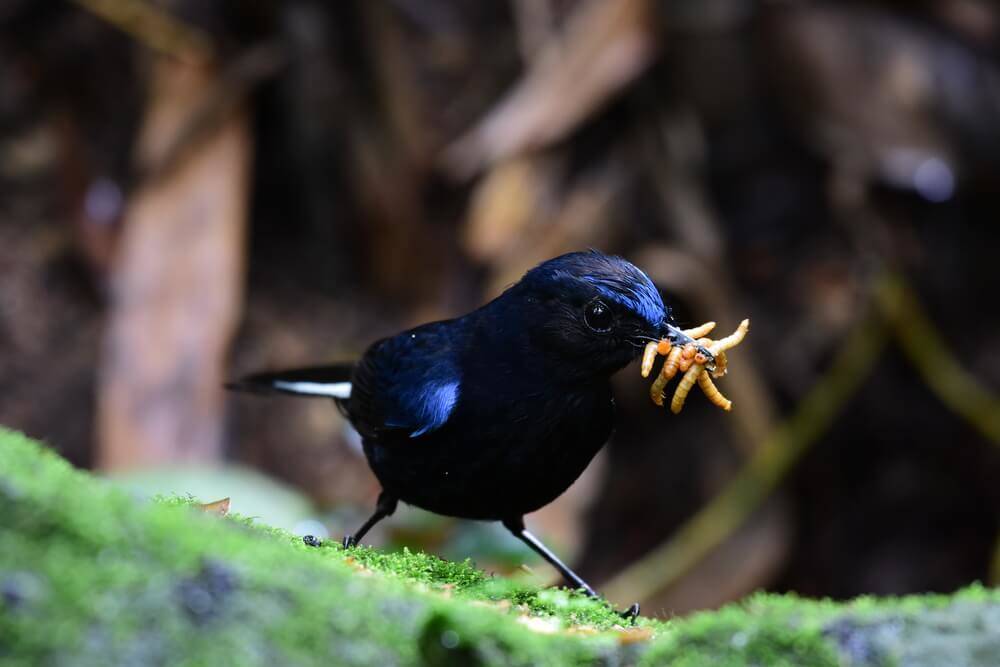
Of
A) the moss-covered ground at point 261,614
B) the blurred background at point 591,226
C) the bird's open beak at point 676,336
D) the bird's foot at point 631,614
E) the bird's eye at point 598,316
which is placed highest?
the blurred background at point 591,226

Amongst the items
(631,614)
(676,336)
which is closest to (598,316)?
(676,336)

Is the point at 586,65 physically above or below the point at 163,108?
above

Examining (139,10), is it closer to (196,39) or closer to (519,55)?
(196,39)

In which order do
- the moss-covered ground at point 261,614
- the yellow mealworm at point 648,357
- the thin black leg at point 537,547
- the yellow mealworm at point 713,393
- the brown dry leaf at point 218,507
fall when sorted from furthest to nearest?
the thin black leg at point 537,547 → the yellow mealworm at point 648,357 → the yellow mealworm at point 713,393 → the brown dry leaf at point 218,507 → the moss-covered ground at point 261,614

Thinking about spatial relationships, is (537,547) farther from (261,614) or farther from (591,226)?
(591,226)

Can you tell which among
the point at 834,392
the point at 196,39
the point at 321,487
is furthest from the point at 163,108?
the point at 834,392

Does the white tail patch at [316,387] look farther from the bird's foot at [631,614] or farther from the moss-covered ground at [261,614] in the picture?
the moss-covered ground at [261,614]

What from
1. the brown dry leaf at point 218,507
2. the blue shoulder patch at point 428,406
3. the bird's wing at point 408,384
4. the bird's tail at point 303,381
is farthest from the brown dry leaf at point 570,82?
the brown dry leaf at point 218,507
